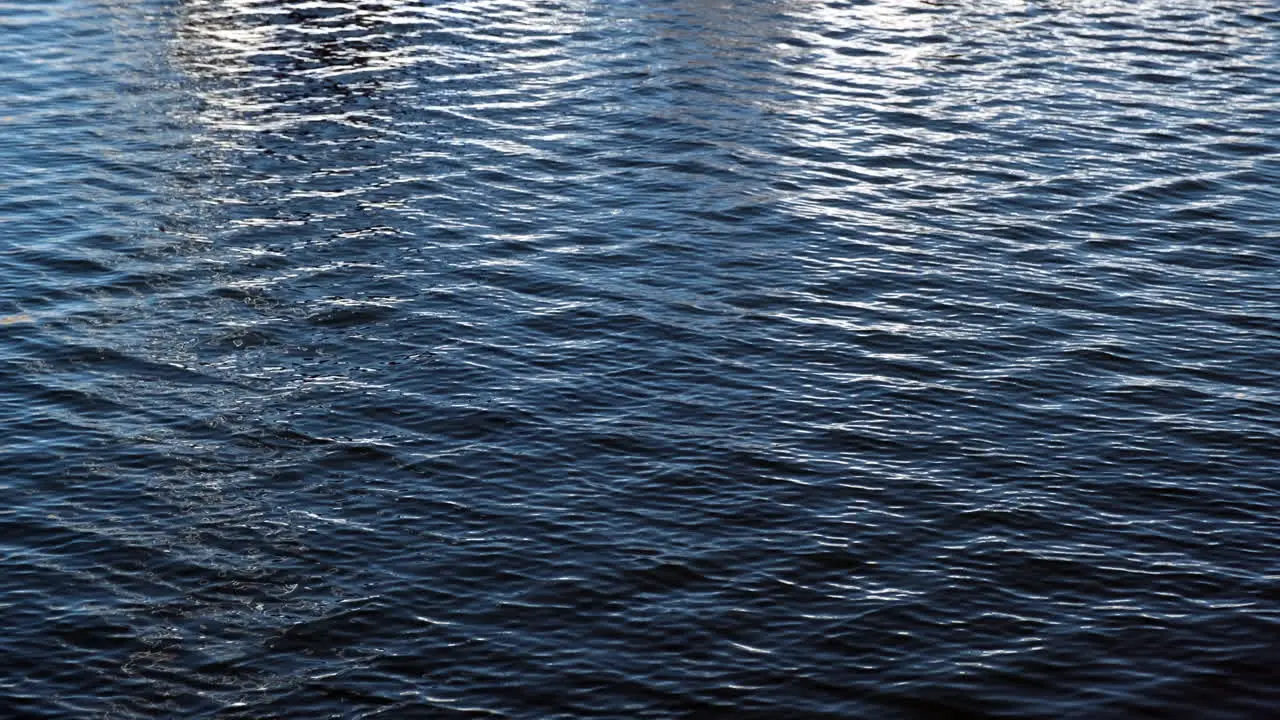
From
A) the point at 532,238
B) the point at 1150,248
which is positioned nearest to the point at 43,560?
the point at 532,238

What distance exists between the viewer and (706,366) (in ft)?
129

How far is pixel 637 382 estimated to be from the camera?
126 feet

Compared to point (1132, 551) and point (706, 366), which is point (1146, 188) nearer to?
point (706, 366)

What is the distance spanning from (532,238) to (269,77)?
19405mm

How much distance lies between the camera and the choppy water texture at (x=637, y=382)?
28.4 meters

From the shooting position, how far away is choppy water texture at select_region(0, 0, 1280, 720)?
28.4 meters

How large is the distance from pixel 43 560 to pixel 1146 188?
3395cm

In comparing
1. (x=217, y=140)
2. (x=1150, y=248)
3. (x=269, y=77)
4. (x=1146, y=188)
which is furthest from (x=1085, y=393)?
(x=269, y=77)

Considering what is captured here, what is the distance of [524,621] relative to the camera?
29203mm

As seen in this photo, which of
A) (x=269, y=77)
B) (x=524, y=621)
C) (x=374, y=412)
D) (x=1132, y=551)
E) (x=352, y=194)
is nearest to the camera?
(x=524, y=621)

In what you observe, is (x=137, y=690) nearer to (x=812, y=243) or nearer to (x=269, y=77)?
(x=812, y=243)

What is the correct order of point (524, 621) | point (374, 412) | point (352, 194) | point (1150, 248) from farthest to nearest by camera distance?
point (352, 194), point (1150, 248), point (374, 412), point (524, 621)

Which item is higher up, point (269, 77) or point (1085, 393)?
point (269, 77)

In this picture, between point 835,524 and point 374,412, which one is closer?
point 835,524
